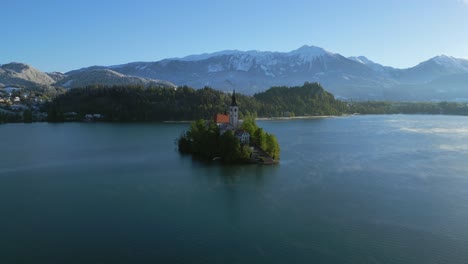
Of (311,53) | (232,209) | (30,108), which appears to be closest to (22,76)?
(30,108)

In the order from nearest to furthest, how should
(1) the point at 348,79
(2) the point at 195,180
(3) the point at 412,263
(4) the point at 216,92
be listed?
1. (3) the point at 412,263
2. (2) the point at 195,180
3. (4) the point at 216,92
4. (1) the point at 348,79

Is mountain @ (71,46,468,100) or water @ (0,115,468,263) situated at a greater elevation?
mountain @ (71,46,468,100)

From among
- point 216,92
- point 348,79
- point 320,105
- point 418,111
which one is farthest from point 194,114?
point 348,79

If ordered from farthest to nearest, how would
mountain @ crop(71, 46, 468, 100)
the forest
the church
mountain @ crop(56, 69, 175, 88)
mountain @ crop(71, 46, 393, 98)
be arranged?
mountain @ crop(71, 46, 393, 98) → mountain @ crop(71, 46, 468, 100) → mountain @ crop(56, 69, 175, 88) → the forest → the church

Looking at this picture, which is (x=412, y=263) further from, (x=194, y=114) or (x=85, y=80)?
(x=85, y=80)

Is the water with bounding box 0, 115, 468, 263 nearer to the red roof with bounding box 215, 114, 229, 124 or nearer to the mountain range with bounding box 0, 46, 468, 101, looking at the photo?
the red roof with bounding box 215, 114, 229, 124

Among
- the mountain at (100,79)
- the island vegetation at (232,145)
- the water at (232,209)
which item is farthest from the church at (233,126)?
the mountain at (100,79)

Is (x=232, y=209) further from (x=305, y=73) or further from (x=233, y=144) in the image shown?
(x=305, y=73)

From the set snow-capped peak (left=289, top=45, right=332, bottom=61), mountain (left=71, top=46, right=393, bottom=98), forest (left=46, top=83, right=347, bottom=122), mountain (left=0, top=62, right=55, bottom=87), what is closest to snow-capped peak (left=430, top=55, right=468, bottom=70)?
mountain (left=71, top=46, right=393, bottom=98)
